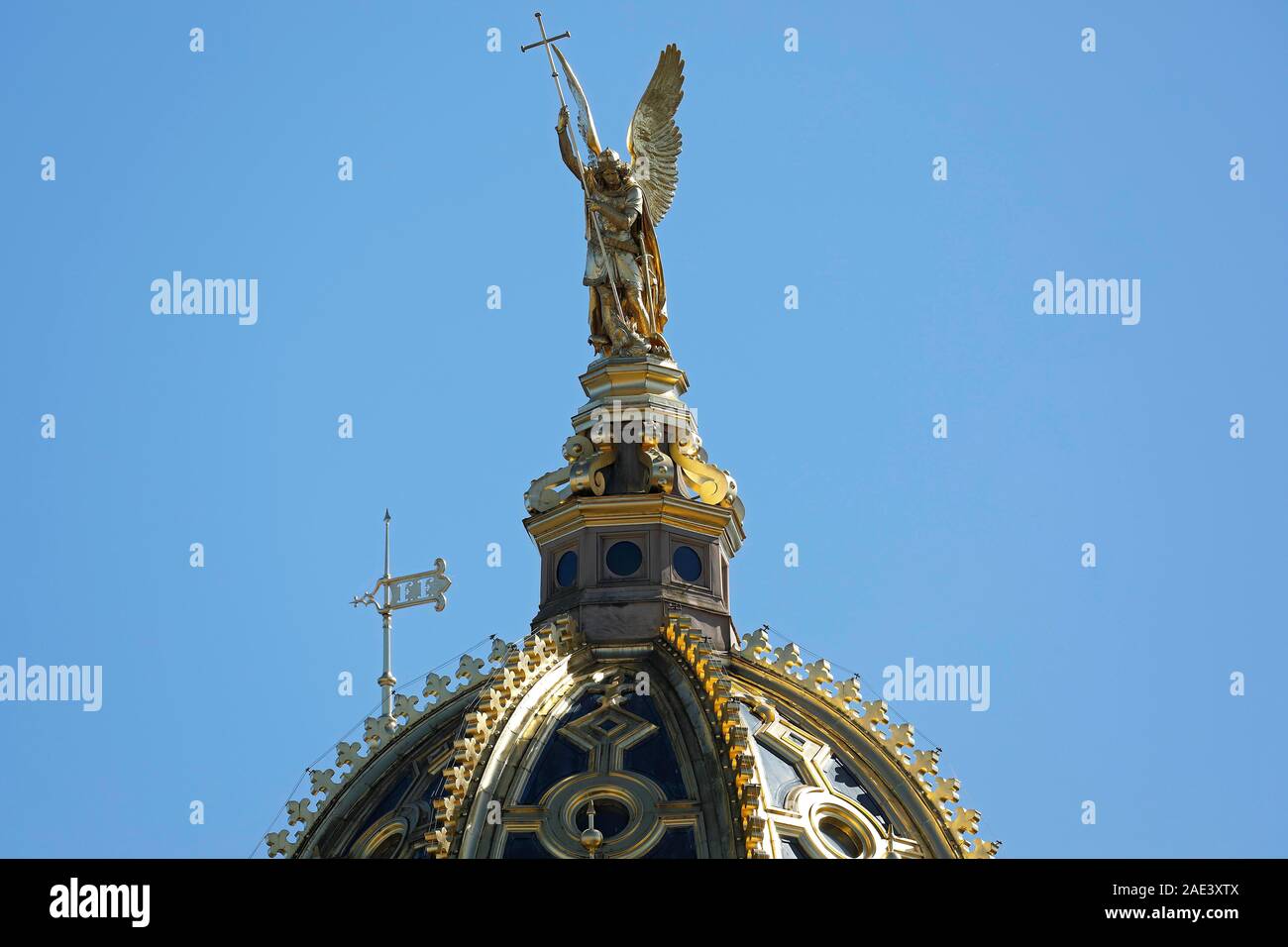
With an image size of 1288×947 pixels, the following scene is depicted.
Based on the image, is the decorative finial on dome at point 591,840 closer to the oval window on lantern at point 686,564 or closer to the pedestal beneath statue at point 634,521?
the pedestal beneath statue at point 634,521

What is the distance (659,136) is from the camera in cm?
8906

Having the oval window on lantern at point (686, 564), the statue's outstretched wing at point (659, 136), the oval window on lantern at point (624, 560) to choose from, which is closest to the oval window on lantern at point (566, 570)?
the oval window on lantern at point (624, 560)

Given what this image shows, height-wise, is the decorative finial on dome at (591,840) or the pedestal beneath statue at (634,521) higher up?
the pedestal beneath statue at (634,521)

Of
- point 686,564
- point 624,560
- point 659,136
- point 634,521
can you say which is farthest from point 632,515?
point 659,136

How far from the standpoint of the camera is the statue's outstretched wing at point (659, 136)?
289ft

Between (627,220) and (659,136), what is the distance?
2.27 m

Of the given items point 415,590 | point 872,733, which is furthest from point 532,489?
point 872,733

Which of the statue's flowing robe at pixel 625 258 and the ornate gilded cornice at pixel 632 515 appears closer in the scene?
the ornate gilded cornice at pixel 632 515

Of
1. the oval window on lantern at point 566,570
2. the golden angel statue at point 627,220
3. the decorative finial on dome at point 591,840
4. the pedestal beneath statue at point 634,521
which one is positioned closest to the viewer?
the decorative finial on dome at point 591,840

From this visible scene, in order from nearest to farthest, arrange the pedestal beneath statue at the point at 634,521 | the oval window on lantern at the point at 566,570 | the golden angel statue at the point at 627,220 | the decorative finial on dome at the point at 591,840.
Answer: the decorative finial on dome at the point at 591,840 → the pedestal beneath statue at the point at 634,521 → the oval window on lantern at the point at 566,570 → the golden angel statue at the point at 627,220

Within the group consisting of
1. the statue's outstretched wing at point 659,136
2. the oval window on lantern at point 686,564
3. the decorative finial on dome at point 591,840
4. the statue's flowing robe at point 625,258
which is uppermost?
the statue's outstretched wing at point 659,136
